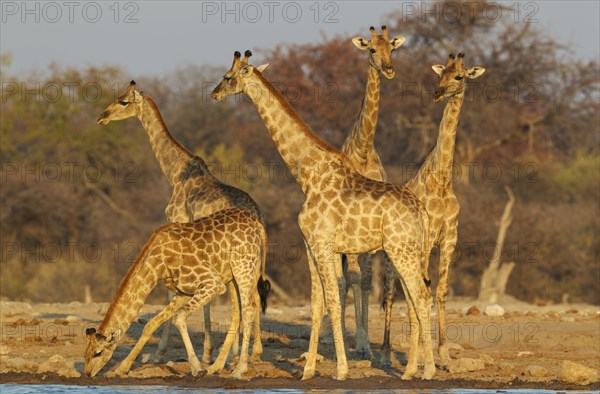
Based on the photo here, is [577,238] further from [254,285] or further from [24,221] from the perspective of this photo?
[254,285]

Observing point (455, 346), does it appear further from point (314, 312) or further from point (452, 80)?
point (452, 80)

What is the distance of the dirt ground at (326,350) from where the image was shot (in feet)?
42.6

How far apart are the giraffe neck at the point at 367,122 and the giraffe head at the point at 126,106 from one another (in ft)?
9.17

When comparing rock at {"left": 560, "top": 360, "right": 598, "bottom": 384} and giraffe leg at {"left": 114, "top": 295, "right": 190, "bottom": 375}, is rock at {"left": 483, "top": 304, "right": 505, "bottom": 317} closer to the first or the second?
rock at {"left": 560, "top": 360, "right": 598, "bottom": 384}

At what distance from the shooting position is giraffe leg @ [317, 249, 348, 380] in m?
12.6

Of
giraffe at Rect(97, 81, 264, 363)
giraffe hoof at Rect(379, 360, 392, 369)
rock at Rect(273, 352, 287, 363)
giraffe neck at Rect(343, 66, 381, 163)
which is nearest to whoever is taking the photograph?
giraffe hoof at Rect(379, 360, 392, 369)

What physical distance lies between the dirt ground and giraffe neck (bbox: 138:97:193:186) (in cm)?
215

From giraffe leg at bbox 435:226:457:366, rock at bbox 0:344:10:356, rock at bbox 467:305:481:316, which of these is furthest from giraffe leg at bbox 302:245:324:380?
rock at bbox 467:305:481:316

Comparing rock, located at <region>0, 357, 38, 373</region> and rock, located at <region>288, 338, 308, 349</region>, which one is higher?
rock, located at <region>288, 338, 308, 349</region>

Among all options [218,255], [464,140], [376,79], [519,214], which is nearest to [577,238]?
[519,214]

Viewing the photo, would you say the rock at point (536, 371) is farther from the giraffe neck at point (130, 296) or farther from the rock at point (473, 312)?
the rock at point (473, 312)

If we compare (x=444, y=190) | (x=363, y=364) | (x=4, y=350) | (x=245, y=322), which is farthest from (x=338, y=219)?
(x=4, y=350)

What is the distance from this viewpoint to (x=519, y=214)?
1209 inches

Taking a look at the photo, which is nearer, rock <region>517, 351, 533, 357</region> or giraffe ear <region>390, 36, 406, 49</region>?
giraffe ear <region>390, 36, 406, 49</region>
